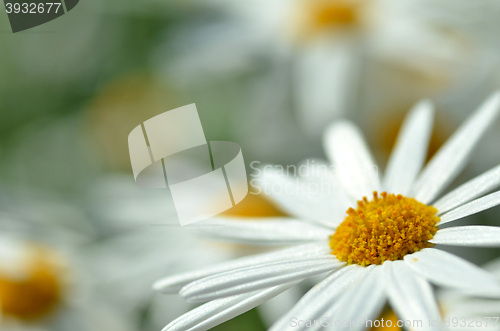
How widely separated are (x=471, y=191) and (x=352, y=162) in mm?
166

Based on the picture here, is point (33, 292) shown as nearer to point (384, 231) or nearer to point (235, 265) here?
point (235, 265)

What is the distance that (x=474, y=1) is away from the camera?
857mm

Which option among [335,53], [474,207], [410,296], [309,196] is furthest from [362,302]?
[335,53]

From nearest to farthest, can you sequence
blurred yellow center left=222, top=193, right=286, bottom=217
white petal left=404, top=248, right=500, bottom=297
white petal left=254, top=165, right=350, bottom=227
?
white petal left=404, top=248, right=500, bottom=297
white petal left=254, top=165, right=350, bottom=227
blurred yellow center left=222, top=193, right=286, bottom=217

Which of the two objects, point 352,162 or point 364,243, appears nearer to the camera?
point 364,243

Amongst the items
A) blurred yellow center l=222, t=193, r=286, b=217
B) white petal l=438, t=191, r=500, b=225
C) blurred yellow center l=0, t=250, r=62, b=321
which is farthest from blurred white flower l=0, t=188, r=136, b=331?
white petal l=438, t=191, r=500, b=225

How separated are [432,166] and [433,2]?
0.49m

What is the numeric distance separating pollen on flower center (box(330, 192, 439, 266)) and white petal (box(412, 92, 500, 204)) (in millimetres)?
43

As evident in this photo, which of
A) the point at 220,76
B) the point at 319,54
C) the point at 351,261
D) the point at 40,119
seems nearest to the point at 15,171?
the point at 40,119

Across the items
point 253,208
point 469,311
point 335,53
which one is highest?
point 335,53

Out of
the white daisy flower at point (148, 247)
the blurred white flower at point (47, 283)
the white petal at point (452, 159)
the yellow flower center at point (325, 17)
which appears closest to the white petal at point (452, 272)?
the white petal at point (452, 159)

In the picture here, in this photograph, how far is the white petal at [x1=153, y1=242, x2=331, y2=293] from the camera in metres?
0.39

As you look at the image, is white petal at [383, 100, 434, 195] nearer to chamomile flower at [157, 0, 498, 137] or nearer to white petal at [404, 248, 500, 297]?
white petal at [404, 248, 500, 297]

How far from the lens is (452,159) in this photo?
497 mm
